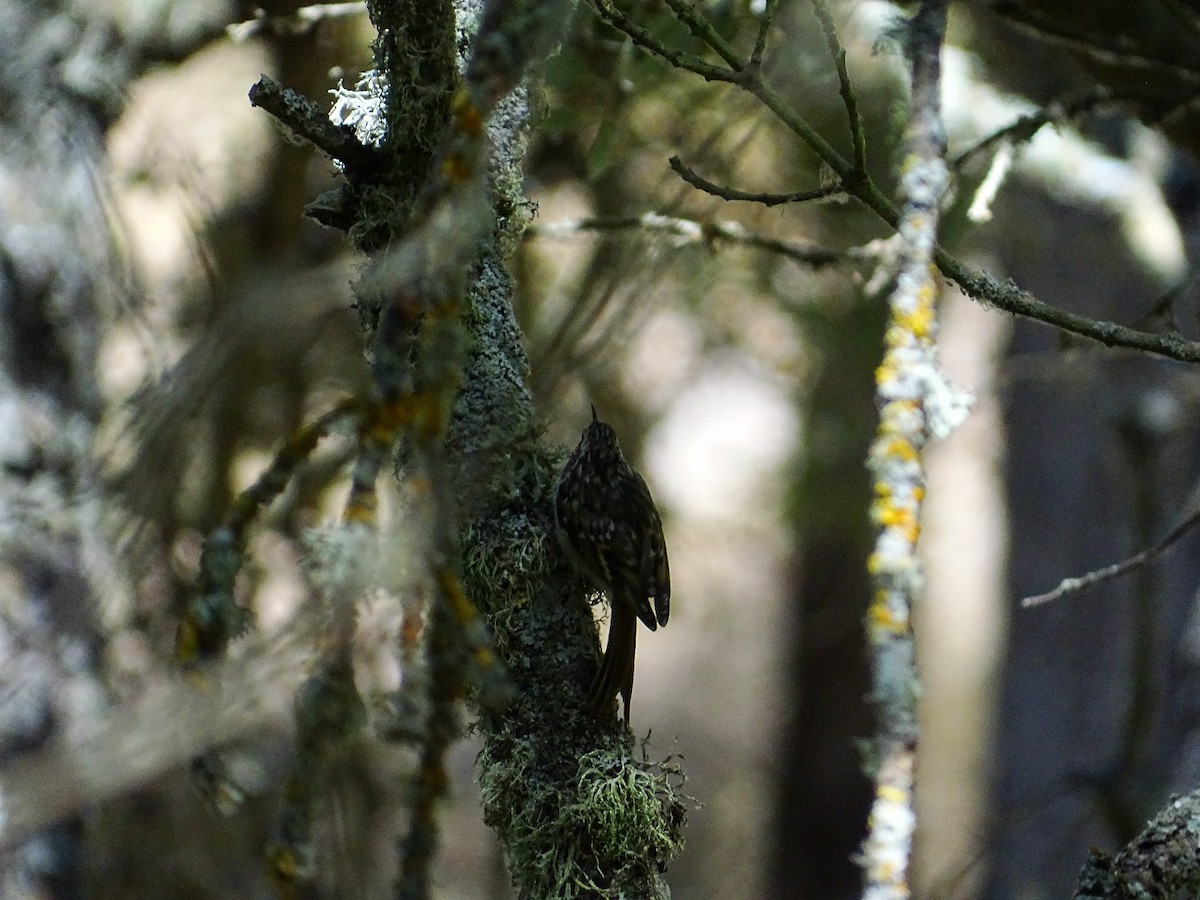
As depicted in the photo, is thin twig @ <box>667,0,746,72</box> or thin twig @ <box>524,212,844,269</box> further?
thin twig @ <box>524,212,844,269</box>

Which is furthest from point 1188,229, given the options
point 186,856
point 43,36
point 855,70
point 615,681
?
point 186,856

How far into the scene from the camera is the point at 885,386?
4.69 feet

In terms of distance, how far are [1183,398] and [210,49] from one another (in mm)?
4289

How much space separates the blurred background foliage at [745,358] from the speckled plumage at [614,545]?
0.25 m

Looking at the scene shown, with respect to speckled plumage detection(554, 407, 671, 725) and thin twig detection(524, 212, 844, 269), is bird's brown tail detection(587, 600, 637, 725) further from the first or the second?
thin twig detection(524, 212, 844, 269)

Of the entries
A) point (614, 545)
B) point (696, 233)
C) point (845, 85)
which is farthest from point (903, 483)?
point (696, 233)

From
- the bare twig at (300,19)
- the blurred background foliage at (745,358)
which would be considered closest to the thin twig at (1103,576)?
the blurred background foliage at (745,358)

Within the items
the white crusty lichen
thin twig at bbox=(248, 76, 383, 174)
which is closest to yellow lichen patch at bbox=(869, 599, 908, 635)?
thin twig at bbox=(248, 76, 383, 174)

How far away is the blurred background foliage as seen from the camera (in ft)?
10.1

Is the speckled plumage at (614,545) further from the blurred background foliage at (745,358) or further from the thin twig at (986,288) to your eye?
the thin twig at (986,288)

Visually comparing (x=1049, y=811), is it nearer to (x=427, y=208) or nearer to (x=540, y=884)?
(x=540, y=884)

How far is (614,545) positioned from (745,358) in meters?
4.61

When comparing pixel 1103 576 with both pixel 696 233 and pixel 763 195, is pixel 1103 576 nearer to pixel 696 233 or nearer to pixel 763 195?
pixel 763 195

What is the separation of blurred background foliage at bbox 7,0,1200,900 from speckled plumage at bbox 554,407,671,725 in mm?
246
